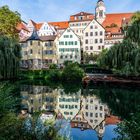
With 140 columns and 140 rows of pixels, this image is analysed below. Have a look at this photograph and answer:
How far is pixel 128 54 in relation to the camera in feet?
119

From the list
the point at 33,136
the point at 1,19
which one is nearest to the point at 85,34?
the point at 1,19

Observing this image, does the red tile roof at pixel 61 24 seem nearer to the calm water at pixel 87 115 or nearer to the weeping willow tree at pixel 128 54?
the weeping willow tree at pixel 128 54

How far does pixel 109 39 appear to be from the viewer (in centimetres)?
7019

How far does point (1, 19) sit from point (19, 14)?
5.30 meters

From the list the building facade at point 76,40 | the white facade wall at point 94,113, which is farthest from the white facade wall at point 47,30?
the white facade wall at point 94,113

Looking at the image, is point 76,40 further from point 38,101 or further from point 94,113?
point 94,113

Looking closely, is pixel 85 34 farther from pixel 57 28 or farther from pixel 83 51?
pixel 57 28

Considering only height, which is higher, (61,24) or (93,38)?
(61,24)

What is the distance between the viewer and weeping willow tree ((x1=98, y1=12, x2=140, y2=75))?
3512 cm

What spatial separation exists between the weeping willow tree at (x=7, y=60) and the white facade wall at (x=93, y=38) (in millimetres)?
31946

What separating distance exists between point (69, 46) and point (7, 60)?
29.0 meters

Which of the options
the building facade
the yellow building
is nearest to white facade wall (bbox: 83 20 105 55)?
the building facade

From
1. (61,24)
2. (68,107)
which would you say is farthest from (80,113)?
(61,24)

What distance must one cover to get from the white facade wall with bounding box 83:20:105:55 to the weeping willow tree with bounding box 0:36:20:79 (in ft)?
105
